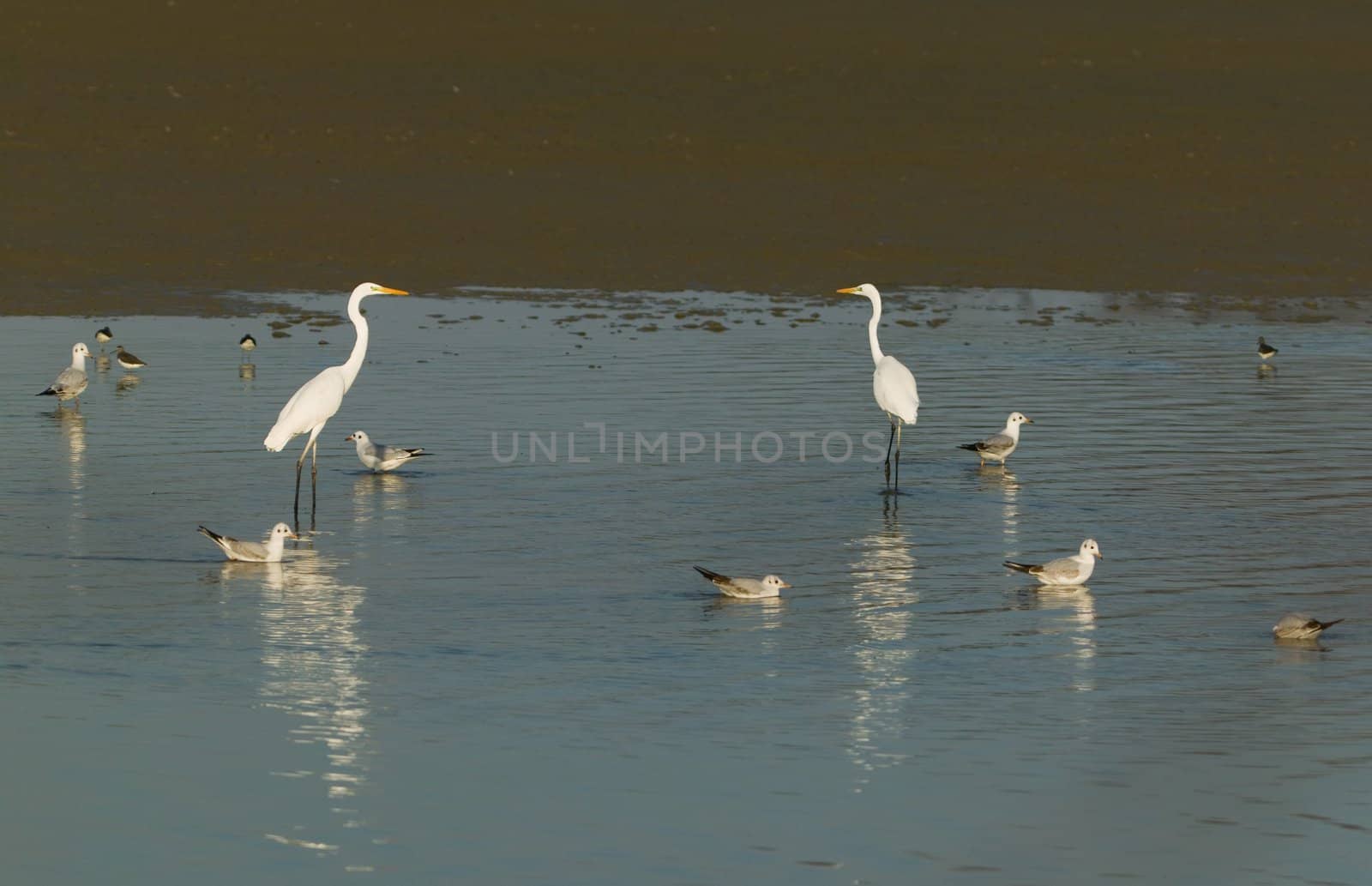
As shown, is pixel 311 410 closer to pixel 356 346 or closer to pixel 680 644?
pixel 356 346

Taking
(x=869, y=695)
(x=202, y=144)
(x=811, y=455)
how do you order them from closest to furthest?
(x=869, y=695) → (x=811, y=455) → (x=202, y=144)

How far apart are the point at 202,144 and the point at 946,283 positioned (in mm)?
15647

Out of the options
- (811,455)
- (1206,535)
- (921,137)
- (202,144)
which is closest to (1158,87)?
(921,137)

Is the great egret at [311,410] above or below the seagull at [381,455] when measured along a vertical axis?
above

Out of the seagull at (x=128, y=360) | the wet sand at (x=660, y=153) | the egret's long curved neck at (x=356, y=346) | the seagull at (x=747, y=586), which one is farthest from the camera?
the wet sand at (x=660, y=153)

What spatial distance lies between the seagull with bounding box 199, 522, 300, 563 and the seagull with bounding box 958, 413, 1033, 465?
677 centimetres

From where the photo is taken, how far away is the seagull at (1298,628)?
38.3 feet

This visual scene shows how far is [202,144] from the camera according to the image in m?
40.0

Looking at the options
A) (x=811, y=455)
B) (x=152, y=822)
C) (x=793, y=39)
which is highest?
(x=793, y=39)

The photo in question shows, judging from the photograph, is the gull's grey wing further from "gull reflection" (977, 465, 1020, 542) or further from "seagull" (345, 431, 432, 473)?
"seagull" (345, 431, 432, 473)

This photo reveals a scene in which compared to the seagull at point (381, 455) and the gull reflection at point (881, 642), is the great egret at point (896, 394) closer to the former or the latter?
the gull reflection at point (881, 642)

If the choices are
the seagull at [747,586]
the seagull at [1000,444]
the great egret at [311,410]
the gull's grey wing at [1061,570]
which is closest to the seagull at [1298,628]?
the gull's grey wing at [1061,570]

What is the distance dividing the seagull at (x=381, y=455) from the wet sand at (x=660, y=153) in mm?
12397

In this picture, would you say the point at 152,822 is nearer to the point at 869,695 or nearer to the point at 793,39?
the point at 869,695
